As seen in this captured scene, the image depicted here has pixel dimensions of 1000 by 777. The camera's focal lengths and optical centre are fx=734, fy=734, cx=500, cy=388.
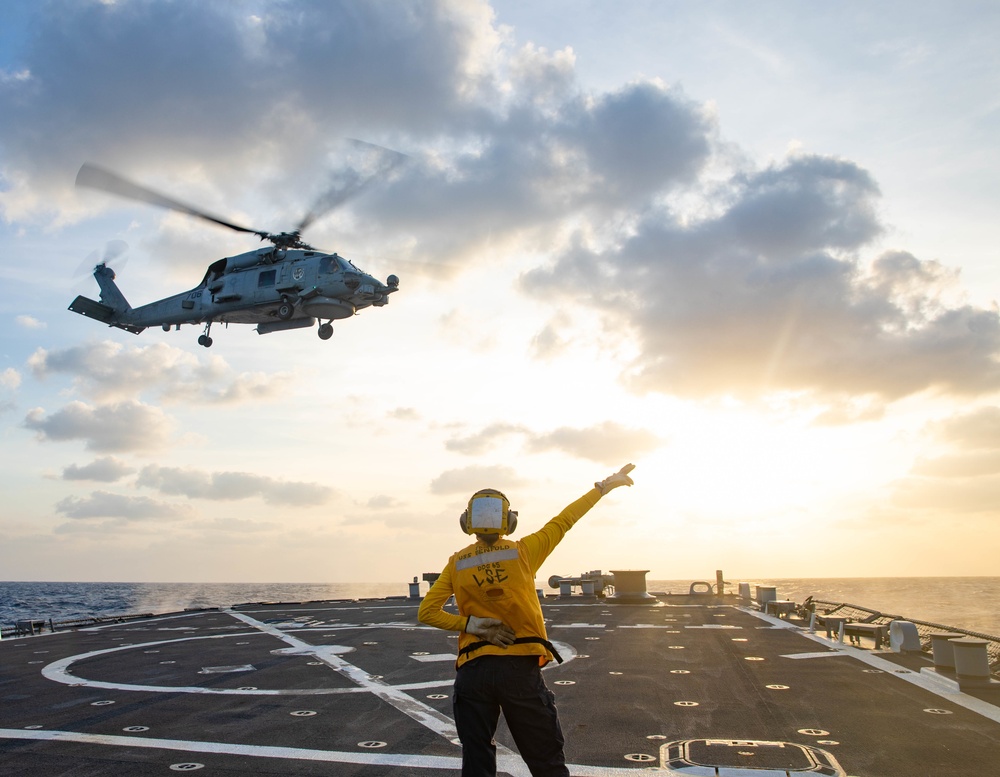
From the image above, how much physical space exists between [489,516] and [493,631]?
869 mm

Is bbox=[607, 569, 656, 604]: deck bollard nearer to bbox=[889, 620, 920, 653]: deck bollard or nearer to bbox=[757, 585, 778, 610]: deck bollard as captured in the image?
bbox=[757, 585, 778, 610]: deck bollard

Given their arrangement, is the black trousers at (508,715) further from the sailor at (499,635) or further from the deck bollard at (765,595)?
the deck bollard at (765,595)

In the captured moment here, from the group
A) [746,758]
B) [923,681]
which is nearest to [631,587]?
[923,681]

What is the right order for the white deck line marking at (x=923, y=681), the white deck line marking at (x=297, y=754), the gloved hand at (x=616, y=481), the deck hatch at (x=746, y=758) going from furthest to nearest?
1. the white deck line marking at (x=923, y=681)
2. the white deck line marking at (x=297, y=754)
3. the deck hatch at (x=746, y=758)
4. the gloved hand at (x=616, y=481)

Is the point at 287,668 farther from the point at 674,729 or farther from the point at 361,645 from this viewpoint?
the point at 674,729

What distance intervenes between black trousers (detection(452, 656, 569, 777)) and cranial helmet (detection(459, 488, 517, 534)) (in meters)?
0.96

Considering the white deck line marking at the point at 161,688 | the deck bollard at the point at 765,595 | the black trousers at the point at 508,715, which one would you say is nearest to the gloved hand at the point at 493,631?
the black trousers at the point at 508,715

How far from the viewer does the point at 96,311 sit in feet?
120

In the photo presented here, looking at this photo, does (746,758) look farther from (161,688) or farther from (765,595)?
(765,595)

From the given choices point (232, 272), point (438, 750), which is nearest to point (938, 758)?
point (438, 750)

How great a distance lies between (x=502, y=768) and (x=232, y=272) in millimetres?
27055

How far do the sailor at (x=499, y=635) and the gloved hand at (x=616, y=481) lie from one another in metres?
0.03

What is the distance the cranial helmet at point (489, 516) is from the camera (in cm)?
581

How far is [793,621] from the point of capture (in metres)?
26.9
